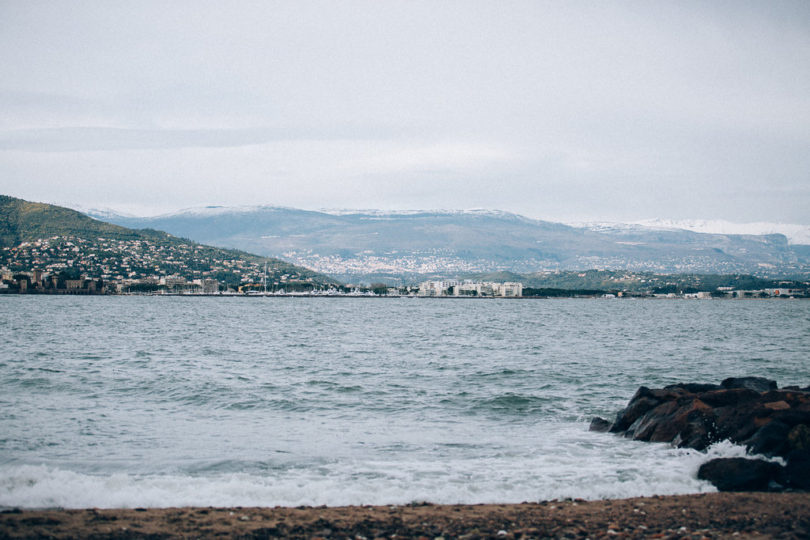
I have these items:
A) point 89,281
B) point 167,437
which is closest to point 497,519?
point 167,437

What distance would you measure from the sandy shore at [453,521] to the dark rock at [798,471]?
79 cm

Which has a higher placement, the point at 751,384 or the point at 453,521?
the point at 751,384

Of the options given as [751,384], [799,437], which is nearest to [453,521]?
[799,437]

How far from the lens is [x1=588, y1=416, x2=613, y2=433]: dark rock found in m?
19.2

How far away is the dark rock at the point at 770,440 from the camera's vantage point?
46.0ft

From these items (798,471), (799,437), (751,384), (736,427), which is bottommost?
(798,471)

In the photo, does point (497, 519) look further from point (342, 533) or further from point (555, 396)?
point (555, 396)

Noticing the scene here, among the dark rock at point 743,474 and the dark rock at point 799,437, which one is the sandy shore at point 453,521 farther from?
the dark rock at point 799,437

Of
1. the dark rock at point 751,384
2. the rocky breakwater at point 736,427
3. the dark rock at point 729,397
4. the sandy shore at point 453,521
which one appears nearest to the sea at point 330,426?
the rocky breakwater at point 736,427

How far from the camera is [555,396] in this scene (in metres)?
25.8

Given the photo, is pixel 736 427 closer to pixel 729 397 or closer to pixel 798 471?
pixel 729 397

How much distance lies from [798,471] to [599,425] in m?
7.01

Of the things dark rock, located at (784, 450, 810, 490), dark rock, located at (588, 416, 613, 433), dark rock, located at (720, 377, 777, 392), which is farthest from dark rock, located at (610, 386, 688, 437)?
dark rock, located at (784, 450, 810, 490)

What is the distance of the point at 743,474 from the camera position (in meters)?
12.8
